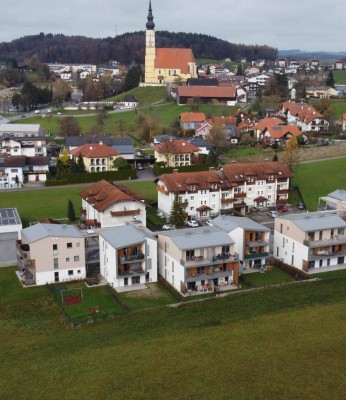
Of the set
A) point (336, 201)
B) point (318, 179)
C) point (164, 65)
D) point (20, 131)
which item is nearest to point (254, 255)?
point (336, 201)

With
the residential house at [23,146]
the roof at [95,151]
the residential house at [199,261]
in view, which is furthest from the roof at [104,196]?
the residential house at [23,146]

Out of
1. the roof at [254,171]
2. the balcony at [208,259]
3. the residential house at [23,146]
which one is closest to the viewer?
the balcony at [208,259]

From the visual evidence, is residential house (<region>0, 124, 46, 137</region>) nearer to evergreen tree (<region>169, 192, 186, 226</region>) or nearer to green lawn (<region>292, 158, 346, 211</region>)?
evergreen tree (<region>169, 192, 186, 226</region>)

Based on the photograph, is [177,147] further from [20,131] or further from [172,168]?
[20,131]

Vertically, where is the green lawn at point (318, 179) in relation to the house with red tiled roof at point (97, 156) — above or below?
below

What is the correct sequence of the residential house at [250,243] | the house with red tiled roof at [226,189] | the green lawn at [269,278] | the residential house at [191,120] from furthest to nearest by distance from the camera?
the residential house at [191,120] → the house with red tiled roof at [226,189] → the residential house at [250,243] → the green lawn at [269,278]

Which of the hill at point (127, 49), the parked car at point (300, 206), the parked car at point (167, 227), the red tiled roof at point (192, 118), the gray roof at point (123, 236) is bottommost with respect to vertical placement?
the parked car at point (167, 227)

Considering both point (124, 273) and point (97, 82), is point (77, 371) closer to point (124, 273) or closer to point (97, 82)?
point (124, 273)

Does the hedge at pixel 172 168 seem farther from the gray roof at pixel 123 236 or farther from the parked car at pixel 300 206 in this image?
the gray roof at pixel 123 236
